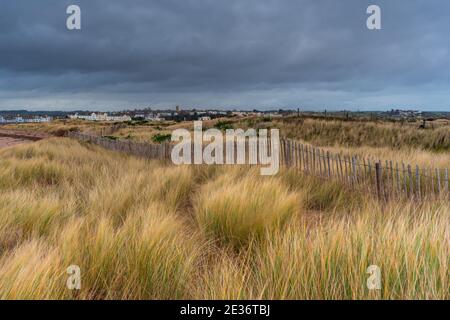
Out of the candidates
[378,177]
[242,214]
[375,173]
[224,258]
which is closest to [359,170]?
[375,173]

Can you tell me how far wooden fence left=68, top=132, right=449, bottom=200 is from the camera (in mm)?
6047

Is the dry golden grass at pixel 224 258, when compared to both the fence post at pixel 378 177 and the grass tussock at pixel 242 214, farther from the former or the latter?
the fence post at pixel 378 177

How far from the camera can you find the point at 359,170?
7133 millimetres

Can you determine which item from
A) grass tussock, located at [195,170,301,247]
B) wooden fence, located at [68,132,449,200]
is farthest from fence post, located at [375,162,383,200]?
grass tussock, located at [195,170,301,247]

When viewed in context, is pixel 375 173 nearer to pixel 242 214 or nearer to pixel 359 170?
pixel 359 170

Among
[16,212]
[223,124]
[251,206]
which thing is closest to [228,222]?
[251,206]

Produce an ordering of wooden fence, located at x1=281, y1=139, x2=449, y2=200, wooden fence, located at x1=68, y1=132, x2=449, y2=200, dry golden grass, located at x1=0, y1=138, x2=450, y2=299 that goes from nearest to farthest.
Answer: dry golden grass, located at x1=0, y1=138, x2=450, y2=299, wooden fence, located at x1=281, y1=139, x2=449, y2=200, wooden fence, located at x1=68, y1=132, x2=449, y2=200

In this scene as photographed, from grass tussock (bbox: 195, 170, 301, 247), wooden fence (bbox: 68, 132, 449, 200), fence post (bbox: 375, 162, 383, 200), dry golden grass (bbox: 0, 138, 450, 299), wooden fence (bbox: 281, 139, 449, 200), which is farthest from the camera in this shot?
fence post (bbox: 375, 162, 383, 200)

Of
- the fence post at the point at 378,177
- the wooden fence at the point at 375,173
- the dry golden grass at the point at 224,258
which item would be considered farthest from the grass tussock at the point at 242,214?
the wooden fence at the point at 375,173

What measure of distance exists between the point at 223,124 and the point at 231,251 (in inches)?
1329

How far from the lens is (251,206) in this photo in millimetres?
4652

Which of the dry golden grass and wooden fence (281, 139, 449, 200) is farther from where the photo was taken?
wooden fence (281, 139, 449, 200)

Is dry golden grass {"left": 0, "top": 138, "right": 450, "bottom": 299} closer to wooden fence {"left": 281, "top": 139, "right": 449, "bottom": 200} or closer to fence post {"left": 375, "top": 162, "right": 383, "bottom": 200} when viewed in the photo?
fence post {"left": 375, "top": 162, "right": 383, "bottom": 200}
